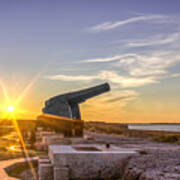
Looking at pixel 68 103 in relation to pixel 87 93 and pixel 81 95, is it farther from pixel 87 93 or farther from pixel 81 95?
pixel 87 93

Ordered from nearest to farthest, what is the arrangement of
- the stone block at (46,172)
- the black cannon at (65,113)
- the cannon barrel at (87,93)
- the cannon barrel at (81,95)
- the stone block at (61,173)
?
the stone block at (61,173)
the stone block at (46,172)
the black cannon at (65,113)
the cannon barrel at (81,95)
the cannon barrel at (87,93)

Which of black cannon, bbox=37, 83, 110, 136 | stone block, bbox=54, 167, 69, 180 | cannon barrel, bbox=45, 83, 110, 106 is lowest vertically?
stone block, bbox=54, 167, 69, 180

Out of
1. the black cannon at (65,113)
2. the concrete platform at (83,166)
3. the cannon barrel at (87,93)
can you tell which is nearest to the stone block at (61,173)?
the concrete platform at (83,166)

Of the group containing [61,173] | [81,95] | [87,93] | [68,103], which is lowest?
[61,173]

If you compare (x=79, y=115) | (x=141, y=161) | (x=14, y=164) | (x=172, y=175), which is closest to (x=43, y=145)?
(x=79, y=115)

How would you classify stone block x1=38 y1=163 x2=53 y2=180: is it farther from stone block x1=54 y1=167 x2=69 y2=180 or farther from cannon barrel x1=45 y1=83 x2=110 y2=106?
cannon barrel x1=45 y1=83 x2=110 y2=106

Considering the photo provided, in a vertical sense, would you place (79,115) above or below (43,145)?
above

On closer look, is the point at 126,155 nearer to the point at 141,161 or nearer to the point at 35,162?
the point at 141,161

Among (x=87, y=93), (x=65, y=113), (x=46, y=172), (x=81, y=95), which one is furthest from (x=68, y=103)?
(x=46, y=172)

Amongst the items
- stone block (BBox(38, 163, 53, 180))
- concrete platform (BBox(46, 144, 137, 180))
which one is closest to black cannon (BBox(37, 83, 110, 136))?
stone block (BBox(38, 163, 53, 180))

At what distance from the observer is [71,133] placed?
16.2 m

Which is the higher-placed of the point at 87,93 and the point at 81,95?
the point at 87,93

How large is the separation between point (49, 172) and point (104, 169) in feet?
4.24

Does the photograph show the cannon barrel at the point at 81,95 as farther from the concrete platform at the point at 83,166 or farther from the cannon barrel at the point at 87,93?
the concrete platform at the point at 83,166
